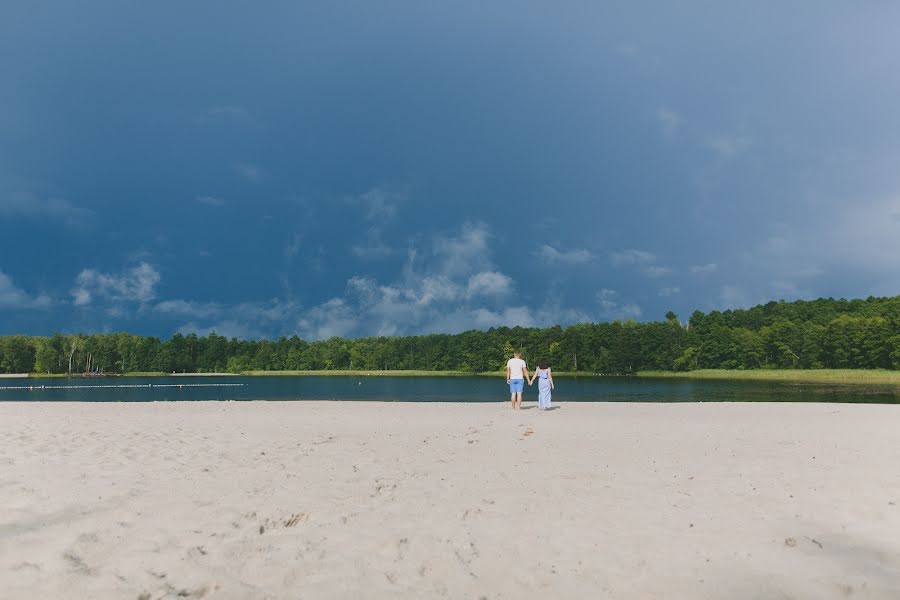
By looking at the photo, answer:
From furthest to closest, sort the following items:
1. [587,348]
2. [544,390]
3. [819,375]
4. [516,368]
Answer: [587,348]
[819,375]
[544,390]
[516,368]

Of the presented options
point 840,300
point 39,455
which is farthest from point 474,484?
point 840,300

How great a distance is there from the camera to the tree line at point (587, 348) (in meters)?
109

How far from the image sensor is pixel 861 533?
5.84m

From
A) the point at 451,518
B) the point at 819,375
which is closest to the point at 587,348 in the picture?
the point at 819,375

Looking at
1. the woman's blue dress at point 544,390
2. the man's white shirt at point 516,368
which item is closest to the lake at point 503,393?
the woman's blue dress at point 544,390

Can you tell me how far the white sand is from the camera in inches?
185

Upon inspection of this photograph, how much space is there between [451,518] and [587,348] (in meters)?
145

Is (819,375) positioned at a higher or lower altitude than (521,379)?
lower

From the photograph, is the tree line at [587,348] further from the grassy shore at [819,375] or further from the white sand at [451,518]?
the white sand at [451,518]

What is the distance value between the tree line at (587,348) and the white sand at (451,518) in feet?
364

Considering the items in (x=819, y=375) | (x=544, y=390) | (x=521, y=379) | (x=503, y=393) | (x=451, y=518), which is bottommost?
(x=503, y=393)

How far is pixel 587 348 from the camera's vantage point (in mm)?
146625

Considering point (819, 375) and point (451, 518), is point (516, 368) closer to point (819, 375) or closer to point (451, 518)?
point (451, 518)

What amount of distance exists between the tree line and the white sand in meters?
111
